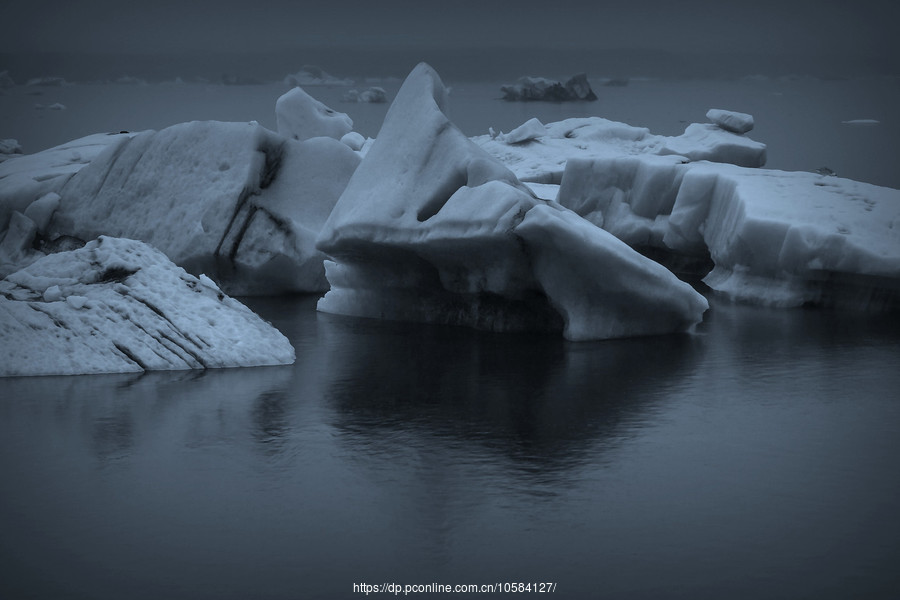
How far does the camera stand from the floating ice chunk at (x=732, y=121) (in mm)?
20297

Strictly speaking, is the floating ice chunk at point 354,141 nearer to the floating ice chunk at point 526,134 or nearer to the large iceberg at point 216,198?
the floating ice chunk at point 526,134

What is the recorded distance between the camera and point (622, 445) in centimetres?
766

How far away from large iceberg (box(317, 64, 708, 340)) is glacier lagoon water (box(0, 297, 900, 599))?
47cm

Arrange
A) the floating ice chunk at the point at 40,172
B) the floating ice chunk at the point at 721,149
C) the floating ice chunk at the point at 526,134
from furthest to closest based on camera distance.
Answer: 1. the floating ice chunk at the point at 526,134
2. the floating ice chunk at the point at 721,149
3. the floating ice chunk at the point at 40,172

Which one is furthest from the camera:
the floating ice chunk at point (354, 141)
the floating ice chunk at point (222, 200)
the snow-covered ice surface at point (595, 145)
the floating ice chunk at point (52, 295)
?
the floating ice chunk at point (354, 141)

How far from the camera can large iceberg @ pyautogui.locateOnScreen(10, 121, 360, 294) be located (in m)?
13.0

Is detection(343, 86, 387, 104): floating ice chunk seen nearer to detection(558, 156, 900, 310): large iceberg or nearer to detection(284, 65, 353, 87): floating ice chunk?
detection(284, 65, 353, 87): floating ice chunk

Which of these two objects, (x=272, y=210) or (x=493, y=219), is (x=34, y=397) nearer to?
(x=493, y=219)

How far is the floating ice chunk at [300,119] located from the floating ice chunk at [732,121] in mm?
6514

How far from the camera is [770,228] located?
11.9 meters

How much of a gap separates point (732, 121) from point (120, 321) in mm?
13560

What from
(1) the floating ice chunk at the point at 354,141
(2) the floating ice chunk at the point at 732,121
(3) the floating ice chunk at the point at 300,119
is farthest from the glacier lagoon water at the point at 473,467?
(1) the floating ice chunk at the point at 354,141

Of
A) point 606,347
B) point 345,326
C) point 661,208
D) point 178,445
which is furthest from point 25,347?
point 661,208

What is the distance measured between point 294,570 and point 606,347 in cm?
528
